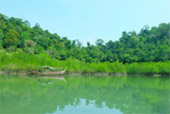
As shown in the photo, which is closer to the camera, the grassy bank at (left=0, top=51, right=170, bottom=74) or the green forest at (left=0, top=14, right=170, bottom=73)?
the grassy bank at (left=0, top=51, right=170, bottom=74)

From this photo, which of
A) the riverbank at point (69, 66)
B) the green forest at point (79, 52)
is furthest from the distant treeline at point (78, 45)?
the riverbank at point (69, 66)

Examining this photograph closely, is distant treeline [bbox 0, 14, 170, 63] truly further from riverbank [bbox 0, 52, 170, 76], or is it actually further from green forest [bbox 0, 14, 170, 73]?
riverbank [bbox 0, 52, 170, 76]

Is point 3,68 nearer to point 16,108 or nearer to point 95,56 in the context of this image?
point 16,108

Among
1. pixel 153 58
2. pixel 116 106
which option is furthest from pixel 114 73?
pixel 116 106

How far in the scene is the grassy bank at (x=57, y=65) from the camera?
86.1ft

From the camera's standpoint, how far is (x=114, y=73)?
1357 inches

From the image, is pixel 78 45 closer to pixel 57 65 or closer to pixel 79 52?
pixel 79 52

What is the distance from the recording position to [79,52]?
44844mm

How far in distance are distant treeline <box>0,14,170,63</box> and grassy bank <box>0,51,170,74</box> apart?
8062 mm

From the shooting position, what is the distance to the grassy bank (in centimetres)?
2623

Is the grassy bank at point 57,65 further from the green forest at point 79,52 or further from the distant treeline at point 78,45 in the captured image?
the distant treeline at point 78,45

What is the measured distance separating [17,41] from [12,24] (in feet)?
22.7

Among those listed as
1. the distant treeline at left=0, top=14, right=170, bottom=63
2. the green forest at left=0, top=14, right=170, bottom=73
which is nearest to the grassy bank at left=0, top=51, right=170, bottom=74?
the green forest at left=0, top=14, right=170, bottom=73

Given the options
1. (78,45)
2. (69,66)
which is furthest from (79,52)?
(69,66)
